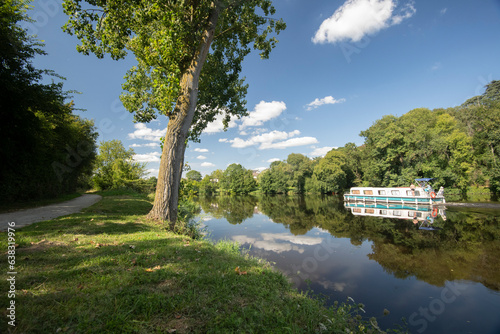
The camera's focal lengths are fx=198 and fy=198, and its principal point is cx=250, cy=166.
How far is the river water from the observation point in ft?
15.1

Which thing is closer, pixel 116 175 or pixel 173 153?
pixel 173 153

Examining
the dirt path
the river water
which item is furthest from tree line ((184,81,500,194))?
the river water

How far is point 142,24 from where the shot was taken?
297 inches

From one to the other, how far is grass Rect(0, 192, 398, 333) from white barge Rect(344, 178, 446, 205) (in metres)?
25.2

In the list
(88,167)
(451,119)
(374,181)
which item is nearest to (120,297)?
(88,167)

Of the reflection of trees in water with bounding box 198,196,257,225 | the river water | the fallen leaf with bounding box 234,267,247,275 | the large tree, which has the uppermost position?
the large tree

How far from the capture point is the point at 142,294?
2484 mm

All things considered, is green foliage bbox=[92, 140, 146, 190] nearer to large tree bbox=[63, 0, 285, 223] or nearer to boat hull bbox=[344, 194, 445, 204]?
large tree bbox=[63, 0, 285, 223]

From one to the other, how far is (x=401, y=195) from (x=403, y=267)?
821 inches

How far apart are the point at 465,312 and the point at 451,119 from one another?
42.3 meters

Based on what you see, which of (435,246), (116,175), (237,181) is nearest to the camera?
(435,246)

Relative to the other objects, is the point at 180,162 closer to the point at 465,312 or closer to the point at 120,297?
the point at 120,297

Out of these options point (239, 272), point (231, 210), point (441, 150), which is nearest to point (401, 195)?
point (441, 150)

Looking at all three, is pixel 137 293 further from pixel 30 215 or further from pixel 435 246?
pixel 435 246
